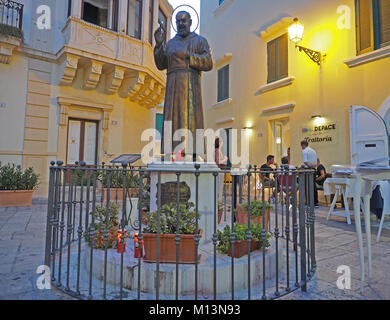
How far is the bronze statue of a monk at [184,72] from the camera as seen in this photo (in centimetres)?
347

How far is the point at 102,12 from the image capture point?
30.3ft

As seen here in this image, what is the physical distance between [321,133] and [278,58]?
3.18m

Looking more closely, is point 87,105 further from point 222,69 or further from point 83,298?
point 83,298

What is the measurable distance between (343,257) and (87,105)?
8617 millimetres

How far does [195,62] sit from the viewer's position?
3422 mm

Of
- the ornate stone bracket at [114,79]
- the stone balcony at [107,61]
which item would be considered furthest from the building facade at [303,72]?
the ornate stone bracket at [114,79]

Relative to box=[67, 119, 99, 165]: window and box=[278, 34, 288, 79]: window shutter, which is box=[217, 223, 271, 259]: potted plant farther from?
box=[67, 119, 99, 165]: window

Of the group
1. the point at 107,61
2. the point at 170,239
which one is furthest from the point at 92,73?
the point at 170,239

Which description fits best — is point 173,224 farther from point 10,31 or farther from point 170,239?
point 10,31

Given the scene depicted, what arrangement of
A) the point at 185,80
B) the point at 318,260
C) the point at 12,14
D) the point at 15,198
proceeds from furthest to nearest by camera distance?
the point at 12,14, the point at 15,198, the point at 185,80, the point at 318,260

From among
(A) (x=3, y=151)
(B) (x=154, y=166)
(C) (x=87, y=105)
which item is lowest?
(B) (x=154, y=166)

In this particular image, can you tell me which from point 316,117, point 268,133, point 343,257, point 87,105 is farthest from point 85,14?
point 343,257

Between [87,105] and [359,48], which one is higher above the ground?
[359,48]

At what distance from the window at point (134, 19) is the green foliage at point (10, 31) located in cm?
339
